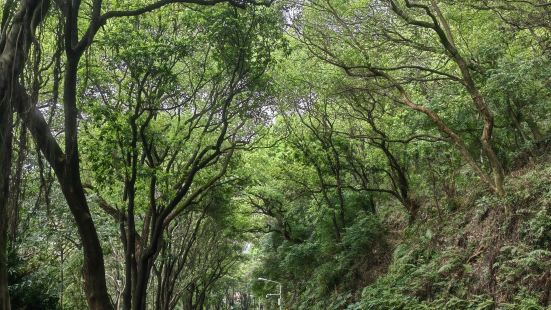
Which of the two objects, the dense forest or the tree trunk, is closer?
the tree trunk

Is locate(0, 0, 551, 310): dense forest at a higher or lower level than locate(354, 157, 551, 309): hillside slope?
higher

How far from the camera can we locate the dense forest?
21.3 ft

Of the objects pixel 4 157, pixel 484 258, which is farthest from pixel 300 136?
pixel 4 157

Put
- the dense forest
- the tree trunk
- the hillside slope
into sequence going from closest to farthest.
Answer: the tree trunk
the dense forest
the hillside slope

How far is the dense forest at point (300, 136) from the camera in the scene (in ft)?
21.3

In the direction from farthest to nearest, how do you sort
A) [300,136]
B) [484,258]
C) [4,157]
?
[300,136], [484,258], [4,157]

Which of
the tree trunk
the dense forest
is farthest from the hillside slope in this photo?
the tree trunk

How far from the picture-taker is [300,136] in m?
18.2

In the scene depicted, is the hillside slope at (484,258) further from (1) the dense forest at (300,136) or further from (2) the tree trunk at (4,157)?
(2) the tree trunk at (4,157)

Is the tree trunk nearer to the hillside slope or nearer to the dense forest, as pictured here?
the dense forest

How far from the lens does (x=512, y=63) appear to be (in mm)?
10914

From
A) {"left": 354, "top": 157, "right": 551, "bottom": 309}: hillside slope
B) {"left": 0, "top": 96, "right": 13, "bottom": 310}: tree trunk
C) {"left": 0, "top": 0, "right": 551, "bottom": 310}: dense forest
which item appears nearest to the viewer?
{"left": 0, "top": 96, "right": 13, "bottom": 310}: tree trunk

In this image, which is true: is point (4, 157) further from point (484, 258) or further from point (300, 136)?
point (300, 136)

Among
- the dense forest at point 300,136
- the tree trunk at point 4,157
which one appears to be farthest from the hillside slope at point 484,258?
the tree trunk at point 4,157
